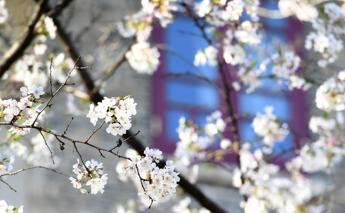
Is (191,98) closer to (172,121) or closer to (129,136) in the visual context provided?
(172,121)

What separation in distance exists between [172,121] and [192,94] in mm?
360

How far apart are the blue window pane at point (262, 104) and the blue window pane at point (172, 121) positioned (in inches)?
24.5

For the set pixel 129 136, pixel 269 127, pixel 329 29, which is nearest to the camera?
pixel 129 136

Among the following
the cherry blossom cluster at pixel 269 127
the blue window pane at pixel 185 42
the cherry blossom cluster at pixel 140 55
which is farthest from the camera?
the blue window pane at pixel 185 42

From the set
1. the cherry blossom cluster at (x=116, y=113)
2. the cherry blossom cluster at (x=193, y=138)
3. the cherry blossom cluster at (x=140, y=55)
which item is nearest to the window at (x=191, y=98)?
the cherry blossom cluster at (x=193, y=138)

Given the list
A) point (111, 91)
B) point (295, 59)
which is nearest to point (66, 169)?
point (111, 91)

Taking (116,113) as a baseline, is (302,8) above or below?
above

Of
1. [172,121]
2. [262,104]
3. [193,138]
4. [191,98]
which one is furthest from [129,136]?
[262,104]

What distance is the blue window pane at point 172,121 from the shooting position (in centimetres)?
780

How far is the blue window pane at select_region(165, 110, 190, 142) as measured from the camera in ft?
25.6

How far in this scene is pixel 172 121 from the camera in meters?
7.91

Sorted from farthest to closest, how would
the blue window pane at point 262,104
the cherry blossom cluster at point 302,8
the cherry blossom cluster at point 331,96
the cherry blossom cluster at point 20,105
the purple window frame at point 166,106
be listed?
the blue window pane at point 262,104 → the purple window frame at point 166,106 → the cherry blossom cluster at point 302,8 → the cherry blossom cluster at point 331,96 → the cherry blossom cluster at point 20,105

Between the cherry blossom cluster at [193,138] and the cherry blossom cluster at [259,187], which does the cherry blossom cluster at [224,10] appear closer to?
the cherry blossom cluster at [193,138]

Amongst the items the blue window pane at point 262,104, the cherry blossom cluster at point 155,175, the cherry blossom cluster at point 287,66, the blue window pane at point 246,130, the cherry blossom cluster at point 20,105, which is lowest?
the cherry blossom cluster at point 155,175
